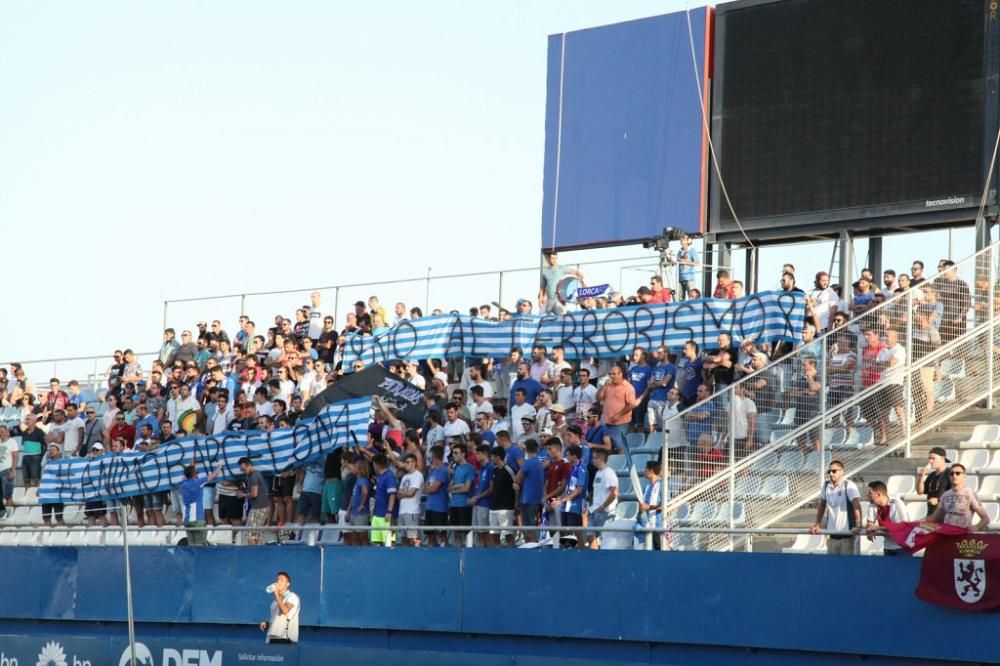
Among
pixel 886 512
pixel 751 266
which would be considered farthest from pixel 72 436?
pixel 886 512

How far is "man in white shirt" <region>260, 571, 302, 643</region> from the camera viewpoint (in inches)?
709

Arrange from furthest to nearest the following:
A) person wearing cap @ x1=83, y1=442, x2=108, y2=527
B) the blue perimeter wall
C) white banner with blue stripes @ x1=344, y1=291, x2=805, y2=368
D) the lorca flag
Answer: person wearing cap @ x1=83, y1=442, x2=108, y2=527
white banner with blue stripes @ x1=344, y1=291, x2=805, y2=368
the blue perimeter wall
the lorca flag

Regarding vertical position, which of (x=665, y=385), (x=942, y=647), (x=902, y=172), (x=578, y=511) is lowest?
(x=942, y=647)

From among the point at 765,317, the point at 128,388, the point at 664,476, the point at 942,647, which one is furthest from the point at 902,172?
the point at 128,388

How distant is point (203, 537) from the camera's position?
69.8 ft

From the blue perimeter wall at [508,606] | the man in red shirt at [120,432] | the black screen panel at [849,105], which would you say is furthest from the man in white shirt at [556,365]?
the man in red shirt at [120,432]

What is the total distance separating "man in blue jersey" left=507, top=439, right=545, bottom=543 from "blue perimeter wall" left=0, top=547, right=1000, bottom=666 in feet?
1.12

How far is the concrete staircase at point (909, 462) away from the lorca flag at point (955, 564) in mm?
1801

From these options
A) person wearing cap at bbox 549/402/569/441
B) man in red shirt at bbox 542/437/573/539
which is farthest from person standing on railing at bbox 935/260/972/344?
person wearing cap at bbox 549/402/569/441

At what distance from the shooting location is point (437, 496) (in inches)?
733

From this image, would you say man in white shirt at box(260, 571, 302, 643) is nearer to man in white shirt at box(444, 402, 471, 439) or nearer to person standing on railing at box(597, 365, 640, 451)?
man in white shirt at box(444, 402, 471, 439)

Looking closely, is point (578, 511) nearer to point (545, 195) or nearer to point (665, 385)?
point (665, 385)

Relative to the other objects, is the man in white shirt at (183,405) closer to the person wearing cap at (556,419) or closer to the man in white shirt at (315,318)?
the man in white shirt at (315,318)

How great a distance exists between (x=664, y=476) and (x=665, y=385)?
2262 millimetres
